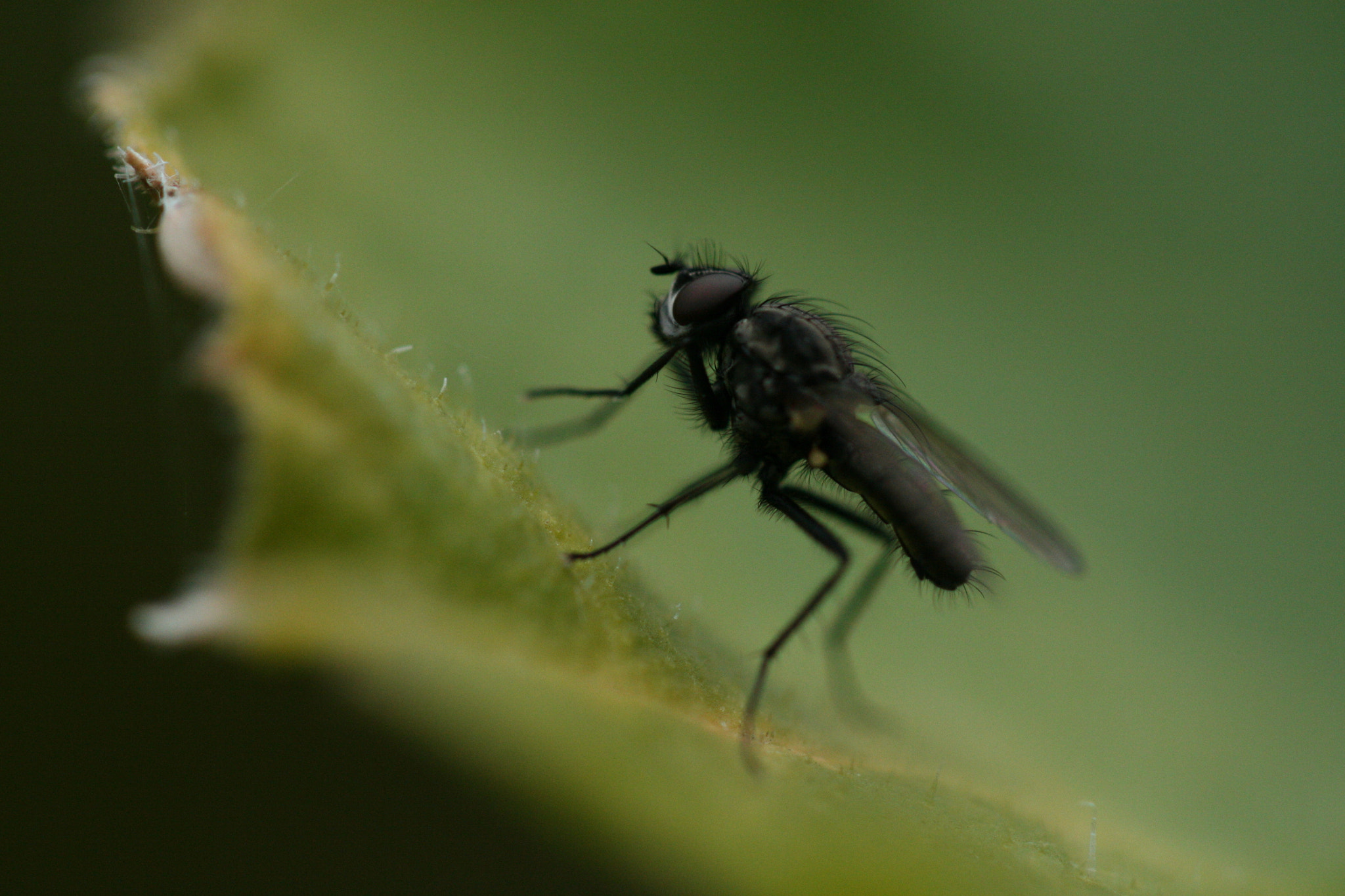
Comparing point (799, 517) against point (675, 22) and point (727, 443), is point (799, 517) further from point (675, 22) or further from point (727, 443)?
point (675, 22)

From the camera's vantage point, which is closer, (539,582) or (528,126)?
(539,582)

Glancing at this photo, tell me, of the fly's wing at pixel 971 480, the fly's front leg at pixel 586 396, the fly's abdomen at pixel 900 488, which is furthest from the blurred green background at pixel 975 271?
the fly's wing at pixel 971 480

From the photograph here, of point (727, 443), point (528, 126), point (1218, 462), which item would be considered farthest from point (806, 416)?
point (1218, 462)

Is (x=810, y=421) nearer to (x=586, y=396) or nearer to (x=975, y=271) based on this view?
(x=586, y=396)

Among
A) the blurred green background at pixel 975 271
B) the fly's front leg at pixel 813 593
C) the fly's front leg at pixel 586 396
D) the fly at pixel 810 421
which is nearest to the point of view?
the fly's front leg at pixel 813 593

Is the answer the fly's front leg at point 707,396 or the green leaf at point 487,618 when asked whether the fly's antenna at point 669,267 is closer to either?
the fly's front leg at point 707,396

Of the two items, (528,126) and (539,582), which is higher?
(528,126)

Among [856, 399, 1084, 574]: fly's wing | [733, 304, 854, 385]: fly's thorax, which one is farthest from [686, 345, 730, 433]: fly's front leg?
[856, 399, 1084, 574]: fly's wing

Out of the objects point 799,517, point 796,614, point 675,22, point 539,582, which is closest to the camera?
point 539,582
